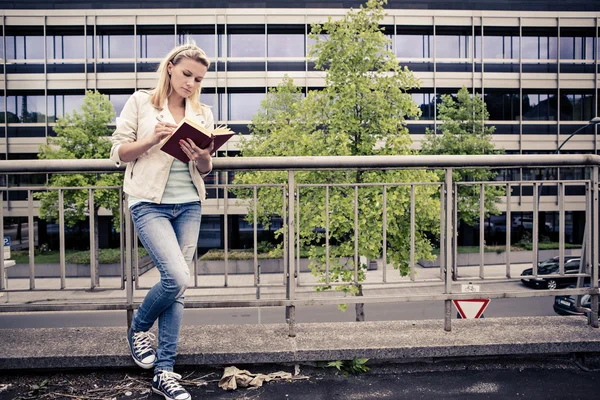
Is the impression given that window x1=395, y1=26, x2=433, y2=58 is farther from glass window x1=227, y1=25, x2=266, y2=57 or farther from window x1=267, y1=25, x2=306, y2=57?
glass window x1=227, y1=25, x2=266, y2=57

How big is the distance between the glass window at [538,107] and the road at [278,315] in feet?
54.8

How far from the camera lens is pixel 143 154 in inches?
98.1

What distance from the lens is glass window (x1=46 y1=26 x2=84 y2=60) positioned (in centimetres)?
2962

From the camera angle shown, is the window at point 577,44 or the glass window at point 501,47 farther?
the window at point 577,44

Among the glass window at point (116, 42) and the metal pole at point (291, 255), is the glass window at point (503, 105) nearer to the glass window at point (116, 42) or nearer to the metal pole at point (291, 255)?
the glass window at point (116, 42)

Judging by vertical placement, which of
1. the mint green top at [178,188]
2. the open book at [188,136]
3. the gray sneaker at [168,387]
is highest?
the open book at [188,136]

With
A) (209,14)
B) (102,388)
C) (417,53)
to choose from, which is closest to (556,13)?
(417,53)

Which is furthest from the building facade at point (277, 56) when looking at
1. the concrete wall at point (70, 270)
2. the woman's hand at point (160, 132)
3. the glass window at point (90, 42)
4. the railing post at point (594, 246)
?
the woman's hand at point (160, 132)

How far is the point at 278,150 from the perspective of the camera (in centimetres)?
1808

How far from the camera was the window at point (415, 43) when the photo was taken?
3091cm

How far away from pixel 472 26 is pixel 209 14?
1884 centimetres

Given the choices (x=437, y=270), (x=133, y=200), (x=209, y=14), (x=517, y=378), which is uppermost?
(x=209, y=14)

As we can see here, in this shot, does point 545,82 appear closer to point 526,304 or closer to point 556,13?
point 556,13

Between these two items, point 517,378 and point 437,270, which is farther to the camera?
point 437,270
